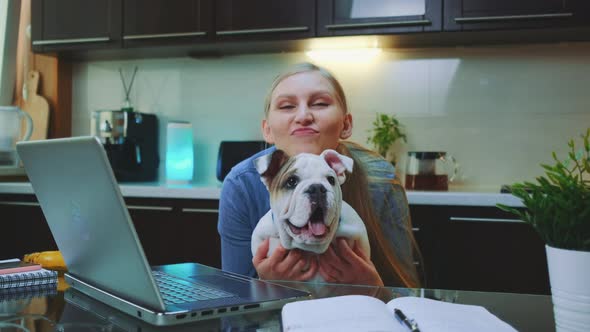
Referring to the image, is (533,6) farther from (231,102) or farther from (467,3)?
(231,102)

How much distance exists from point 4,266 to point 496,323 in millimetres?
856

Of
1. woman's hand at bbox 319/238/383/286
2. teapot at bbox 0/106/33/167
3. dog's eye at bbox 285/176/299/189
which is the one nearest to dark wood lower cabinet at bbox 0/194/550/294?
woman's hand at bbox 319/238/383/286

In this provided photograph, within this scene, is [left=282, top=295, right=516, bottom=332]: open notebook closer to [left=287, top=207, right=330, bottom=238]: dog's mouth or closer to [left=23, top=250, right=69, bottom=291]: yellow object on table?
[left=287, top=207, right=330, bottom=238]: dog's mouth

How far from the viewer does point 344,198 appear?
4.59 ft

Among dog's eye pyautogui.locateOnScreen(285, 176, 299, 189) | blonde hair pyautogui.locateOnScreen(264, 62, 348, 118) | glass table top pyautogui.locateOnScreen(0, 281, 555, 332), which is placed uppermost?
blonde hair pyautogui.locateOnScreen(264, 62, 348, 118)

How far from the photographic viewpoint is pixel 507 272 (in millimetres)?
2209

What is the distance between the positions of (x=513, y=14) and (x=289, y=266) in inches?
61.9

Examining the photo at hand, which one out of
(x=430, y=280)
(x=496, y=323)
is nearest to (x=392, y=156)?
(x=430, y=280)

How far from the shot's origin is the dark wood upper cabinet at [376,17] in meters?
2.46

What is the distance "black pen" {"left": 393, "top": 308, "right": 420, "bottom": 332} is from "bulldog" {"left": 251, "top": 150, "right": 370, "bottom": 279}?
1.83ft

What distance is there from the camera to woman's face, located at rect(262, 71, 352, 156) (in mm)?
1439

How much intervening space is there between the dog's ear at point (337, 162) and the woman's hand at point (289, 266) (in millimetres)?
195

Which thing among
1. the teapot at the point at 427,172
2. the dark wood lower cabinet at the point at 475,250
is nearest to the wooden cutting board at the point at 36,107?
the dark wood lower cabinet at the point at 475,250

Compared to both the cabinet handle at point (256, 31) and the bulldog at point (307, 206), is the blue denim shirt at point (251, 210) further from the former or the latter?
the cabinet handle at point (256, 31)
